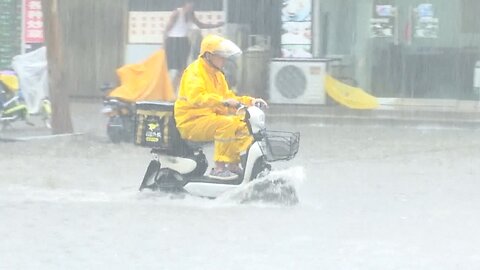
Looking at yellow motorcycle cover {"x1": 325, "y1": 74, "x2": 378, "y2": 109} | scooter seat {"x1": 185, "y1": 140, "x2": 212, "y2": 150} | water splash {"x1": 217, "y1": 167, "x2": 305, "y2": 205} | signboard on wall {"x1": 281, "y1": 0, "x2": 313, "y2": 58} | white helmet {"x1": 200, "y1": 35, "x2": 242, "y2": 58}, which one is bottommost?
water splash {"x1": 217, "y1": 167, "x2": 305, "y2": 205}

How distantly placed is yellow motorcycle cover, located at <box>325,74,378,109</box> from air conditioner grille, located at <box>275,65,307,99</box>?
Result: 44cm

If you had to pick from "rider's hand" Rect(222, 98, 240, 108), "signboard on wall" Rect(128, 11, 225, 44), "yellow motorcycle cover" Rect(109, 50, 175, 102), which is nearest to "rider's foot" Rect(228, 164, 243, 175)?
"rider's hand" Rect(222, 98, 240, 108)

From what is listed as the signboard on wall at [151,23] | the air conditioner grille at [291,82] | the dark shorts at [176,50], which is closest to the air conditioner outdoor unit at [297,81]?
the air conditioner grille at [291,82]

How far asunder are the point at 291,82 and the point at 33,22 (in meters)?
Answer: 5.20

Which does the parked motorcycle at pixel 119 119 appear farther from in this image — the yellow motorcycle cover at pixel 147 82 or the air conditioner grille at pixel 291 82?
the air conditioner grille at pixel 291 82

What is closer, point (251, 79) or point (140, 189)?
point (140, 189)

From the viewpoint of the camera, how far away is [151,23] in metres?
20.0

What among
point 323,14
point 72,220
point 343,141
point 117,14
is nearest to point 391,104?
point 323,14

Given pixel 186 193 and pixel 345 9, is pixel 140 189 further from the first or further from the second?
pixel 345 9

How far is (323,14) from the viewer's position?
19062 mm

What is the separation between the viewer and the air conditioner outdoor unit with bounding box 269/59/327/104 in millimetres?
18172

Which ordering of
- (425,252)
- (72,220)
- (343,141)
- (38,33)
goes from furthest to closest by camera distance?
(38,33)
(343,141)
(72,220)
(425,252)

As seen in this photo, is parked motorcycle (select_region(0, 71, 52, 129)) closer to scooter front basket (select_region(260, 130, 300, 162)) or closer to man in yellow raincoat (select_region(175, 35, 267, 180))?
man in yellow raincoat (select_region(175, 35, 267, 180))

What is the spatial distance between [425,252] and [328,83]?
10.5 m
